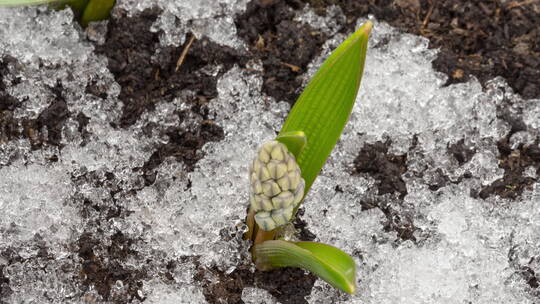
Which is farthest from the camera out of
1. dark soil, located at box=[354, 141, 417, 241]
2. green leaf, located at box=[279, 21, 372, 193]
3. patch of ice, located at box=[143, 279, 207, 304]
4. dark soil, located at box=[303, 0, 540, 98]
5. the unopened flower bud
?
dark soil, located at box=[303, 0, 540, 98]

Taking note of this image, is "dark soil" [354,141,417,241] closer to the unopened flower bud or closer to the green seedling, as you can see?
the unopened flower bud

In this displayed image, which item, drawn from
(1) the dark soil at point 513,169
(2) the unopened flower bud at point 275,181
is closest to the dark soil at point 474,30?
(1) the dark soil at point 513,169

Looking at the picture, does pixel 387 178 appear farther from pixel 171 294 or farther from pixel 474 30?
pixel 171 294

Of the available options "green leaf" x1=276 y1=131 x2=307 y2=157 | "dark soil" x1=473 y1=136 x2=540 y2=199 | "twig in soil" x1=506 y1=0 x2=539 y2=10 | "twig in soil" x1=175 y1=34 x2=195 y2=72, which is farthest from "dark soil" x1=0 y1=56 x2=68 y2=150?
"twig in soil" x1=506 y1=0 x2=539 y2=10

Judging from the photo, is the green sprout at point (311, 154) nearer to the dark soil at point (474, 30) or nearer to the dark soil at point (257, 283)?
the dark soil at point (257, 283)

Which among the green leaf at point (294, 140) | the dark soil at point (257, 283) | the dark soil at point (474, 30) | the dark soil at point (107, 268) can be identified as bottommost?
the dark soil at point (257, 283)

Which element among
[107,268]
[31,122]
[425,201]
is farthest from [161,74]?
[425,201]

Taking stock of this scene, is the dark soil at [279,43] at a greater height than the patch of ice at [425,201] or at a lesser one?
greater

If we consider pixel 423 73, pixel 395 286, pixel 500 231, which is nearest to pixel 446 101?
pixel 423 73
